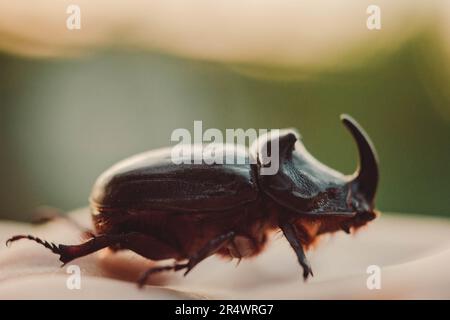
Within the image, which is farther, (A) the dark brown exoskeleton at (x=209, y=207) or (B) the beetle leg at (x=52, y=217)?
(B) the beetle leg at (x=52, y=217)

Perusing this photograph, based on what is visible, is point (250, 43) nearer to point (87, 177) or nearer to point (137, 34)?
point (137, 34)

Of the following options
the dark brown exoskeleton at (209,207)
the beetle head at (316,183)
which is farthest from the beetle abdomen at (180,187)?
the beetle head at (316,183)

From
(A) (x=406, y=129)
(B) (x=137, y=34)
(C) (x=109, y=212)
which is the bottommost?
(C) (x=109, y=212)

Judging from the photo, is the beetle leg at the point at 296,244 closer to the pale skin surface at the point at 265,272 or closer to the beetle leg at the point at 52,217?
the pale skin surface at the point at 265,272

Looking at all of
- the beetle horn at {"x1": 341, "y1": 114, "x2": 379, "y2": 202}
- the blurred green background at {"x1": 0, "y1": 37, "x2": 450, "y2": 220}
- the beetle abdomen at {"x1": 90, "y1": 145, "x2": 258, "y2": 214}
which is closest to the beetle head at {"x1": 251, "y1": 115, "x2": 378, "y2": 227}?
the beetle horn at {"x1": 341, "y1": 114, "x2": 379, "y2": 202}

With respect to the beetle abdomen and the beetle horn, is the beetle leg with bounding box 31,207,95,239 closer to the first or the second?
the beetle abdomen
